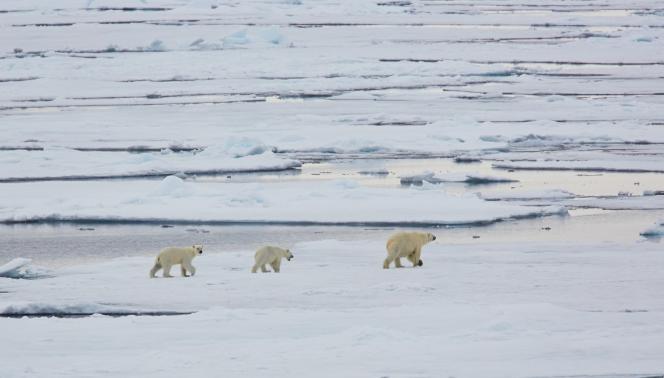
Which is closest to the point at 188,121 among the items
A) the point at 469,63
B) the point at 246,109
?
the point at 246,109

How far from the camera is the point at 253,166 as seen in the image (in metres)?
13.6

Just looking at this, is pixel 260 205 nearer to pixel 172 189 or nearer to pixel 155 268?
pixel 172 189

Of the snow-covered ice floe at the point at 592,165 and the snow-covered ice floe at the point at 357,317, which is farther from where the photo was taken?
the snow-covered ice floe at the point at 592,165

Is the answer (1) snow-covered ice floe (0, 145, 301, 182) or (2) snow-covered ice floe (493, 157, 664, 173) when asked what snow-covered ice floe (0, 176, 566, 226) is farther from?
(2) snow-covered ice floe (493, 157, 664, 173)

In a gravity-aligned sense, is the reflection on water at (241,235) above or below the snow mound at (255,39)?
below

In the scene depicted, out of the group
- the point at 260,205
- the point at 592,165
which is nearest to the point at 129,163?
the point at 260,205

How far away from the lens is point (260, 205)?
36.0 ft

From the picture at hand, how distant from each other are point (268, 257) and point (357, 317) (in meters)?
1.46

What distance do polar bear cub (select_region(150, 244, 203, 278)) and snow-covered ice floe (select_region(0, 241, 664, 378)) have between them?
11 centimetres

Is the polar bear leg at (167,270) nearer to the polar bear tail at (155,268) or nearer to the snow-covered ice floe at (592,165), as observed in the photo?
the polar bear tail at (155,268)

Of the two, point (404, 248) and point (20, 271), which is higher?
point (404, 248)

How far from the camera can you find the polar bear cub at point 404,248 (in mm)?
7941

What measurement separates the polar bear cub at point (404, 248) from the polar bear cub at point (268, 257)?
63 centimetres

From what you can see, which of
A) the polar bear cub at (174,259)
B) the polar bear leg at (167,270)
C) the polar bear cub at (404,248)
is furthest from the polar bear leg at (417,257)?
the polar bear leg at (167,270)
